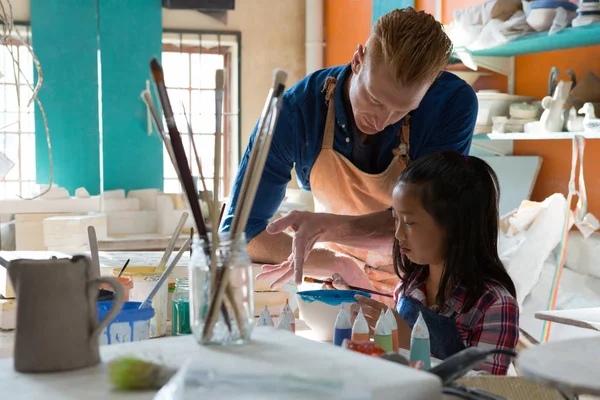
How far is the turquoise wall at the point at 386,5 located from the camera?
503 centimetres

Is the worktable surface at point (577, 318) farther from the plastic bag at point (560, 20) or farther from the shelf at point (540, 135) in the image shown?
the plastic bag at point (560, 20)

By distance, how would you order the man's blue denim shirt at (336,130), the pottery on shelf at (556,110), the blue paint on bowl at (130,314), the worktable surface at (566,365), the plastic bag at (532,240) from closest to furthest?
the worktable surface at (566,365), the blue paint on bowl at (130,314), the man's blue denim shirt at (336,130), the pottery on shelf at (556,110), the plastic bag at (532,240)

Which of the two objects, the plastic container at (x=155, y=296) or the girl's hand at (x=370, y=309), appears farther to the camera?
the plastic container at (x=155, y=296)

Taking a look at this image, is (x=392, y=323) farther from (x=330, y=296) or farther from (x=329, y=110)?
(x=329, y=110)

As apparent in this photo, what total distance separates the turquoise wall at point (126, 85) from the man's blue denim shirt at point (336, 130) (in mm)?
4287

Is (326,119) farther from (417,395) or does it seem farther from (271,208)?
(417,395)

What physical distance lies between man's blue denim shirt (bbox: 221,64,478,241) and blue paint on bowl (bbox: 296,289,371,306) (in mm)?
446

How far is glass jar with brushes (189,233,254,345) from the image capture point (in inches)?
34.6

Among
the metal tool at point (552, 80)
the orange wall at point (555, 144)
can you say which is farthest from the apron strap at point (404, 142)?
the orange wall at point (555, 144)

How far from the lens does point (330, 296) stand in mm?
1593

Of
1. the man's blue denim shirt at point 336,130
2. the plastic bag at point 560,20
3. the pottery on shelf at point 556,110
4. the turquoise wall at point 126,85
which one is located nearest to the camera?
the man's blue denim shirt at point 336,130

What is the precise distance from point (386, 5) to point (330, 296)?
4135 mm

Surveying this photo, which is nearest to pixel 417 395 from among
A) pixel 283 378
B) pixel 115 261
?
pixel 283 378

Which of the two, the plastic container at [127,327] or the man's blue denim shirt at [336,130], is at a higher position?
the man's blue denim shirt at [336,130]
